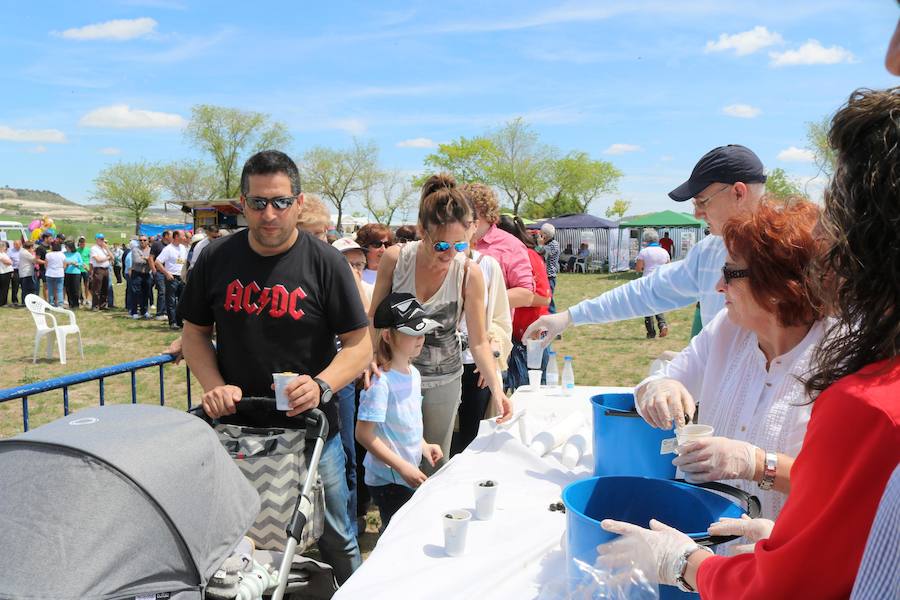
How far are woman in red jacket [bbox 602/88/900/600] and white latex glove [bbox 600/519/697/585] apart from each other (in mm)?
232

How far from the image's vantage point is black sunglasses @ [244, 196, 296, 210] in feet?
8.29

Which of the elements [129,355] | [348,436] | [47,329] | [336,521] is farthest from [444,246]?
[129,355]

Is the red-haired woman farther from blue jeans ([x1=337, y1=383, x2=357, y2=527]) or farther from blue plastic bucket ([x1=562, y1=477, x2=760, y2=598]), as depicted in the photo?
blue jeans ([x1=337, y1=383, x2=357, y2=527])

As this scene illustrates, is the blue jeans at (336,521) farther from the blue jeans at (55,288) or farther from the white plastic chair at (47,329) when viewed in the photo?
the blue jeans at (55,288)

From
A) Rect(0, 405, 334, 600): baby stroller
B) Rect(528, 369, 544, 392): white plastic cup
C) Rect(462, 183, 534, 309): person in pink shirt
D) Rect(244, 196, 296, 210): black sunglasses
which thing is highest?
Rect(244, 196, 296, 210): black sunglasses

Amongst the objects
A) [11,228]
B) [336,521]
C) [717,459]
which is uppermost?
[11,228]

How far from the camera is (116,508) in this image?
1.49 m

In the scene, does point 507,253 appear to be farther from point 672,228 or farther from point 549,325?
point 672,228

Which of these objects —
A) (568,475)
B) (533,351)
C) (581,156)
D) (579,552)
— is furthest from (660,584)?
(581,156)

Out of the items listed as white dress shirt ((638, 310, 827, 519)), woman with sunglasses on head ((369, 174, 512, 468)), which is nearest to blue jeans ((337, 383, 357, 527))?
woman with sunglasses on head ((369, 174, 512, 468))

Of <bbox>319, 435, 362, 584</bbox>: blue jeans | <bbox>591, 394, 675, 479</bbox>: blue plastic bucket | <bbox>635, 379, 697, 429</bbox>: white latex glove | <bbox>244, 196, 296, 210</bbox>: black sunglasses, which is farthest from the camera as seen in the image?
<bbox>319, 435, 362, 584</bbox>: blue jeans

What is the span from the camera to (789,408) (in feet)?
5.60

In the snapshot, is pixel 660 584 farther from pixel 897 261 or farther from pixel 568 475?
pixel 568 475

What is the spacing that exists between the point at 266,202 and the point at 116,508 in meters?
1.35
